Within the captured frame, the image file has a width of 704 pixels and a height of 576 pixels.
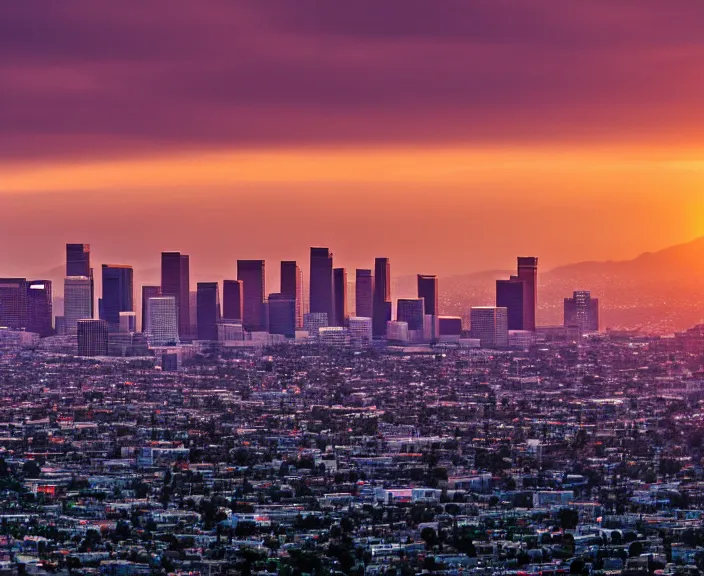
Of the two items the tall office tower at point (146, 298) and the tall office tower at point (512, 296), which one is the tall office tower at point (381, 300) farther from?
the tall office tower at point (146, 298)

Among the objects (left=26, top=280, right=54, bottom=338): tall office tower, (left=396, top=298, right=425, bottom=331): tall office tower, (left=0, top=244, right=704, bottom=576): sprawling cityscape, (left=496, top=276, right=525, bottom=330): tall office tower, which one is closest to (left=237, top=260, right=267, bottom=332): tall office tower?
(left=0, top=244, right=704, bottom=576): sprawling cityscape

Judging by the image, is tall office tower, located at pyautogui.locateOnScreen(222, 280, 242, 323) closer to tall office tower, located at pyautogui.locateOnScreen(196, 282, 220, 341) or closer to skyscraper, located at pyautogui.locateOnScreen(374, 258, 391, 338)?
tall office tower, located at pyautogui.locateOnScreen(196, 282, 220, 341)

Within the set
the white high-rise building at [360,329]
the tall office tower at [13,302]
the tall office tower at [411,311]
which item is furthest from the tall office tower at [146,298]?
the tall office tower at [411,311]

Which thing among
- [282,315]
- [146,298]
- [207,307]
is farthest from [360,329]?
[146,298]

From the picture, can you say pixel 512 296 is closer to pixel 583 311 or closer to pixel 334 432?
pixel 583 311

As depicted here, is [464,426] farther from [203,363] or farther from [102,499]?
[203,363]

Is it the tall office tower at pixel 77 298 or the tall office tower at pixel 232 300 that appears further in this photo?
the tall office tower at pixel 232 300
